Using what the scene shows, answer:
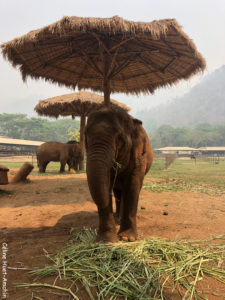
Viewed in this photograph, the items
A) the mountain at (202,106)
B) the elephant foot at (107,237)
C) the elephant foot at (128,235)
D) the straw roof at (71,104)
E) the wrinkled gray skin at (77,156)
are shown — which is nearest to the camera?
the elephant foot at (107,237)

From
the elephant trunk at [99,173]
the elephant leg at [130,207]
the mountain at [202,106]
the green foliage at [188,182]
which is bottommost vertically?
the green foliage at [188,182]

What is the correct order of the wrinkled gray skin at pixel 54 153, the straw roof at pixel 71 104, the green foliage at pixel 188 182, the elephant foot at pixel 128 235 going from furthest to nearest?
1. the straw roof at pixel 71 104
2. the wrinkled gray skin at pixel 54 153
3. the green foliage at pixel 188 182
4. the elephant foot at pixel 128 235

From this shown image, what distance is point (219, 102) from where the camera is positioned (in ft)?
487

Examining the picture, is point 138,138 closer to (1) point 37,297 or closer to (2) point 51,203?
(1) point 37,297

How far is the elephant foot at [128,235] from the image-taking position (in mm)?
3027

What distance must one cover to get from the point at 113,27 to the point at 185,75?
3575 mm

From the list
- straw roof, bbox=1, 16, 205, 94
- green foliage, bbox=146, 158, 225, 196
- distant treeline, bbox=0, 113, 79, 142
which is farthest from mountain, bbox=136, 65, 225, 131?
straw roof, bbox=1, 16, 205, 94

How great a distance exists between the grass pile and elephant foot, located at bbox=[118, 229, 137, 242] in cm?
20

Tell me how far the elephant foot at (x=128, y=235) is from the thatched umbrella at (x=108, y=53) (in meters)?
4.70

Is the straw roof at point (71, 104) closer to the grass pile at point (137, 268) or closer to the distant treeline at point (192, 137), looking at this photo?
the grass pile at point (137, 268)

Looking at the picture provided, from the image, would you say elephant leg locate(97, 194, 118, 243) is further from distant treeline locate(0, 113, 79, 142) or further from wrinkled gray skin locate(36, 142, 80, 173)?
distant treeline locate(0, 113, 79, 142)

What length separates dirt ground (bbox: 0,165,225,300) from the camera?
2539 millimetres

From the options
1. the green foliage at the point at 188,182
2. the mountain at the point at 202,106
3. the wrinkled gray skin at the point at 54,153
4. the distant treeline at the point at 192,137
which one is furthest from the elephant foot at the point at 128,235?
the mountain at the point at 202,106

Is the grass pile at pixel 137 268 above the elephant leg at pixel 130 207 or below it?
below
